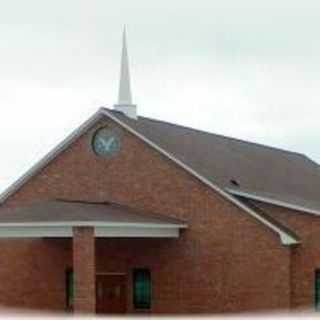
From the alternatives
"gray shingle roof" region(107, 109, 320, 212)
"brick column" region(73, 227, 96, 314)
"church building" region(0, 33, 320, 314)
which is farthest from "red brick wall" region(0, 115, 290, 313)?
"brick column" region(73, 227, 96, 314)

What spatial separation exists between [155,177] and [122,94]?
5.77m

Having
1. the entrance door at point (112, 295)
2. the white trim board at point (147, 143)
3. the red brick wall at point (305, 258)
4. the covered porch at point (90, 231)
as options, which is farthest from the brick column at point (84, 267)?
the red brick wall at point (305, 258)

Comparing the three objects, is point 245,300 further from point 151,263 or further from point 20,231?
point 20,231

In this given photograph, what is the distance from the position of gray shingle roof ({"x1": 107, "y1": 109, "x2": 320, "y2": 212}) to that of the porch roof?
7.16ft

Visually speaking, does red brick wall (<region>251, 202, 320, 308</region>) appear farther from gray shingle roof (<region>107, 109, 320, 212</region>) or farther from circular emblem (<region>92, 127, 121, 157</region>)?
circular emblem (<region>92, 127, 121, 157</region>)

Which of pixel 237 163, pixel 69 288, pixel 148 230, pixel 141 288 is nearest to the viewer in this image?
pixel 148 230

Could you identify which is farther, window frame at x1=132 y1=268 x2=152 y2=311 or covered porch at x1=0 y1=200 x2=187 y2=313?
window frame at x1=132 y1=268 x2=152 y2=311

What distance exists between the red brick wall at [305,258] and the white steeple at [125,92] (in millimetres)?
7728

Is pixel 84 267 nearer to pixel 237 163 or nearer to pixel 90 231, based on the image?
pixel 90 231

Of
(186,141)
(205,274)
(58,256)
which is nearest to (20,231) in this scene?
(58,256)

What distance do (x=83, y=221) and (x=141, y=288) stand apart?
14.9 ft

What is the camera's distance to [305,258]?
102ft

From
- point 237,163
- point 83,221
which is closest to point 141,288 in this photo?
point 83,221

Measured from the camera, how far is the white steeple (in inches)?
1441
